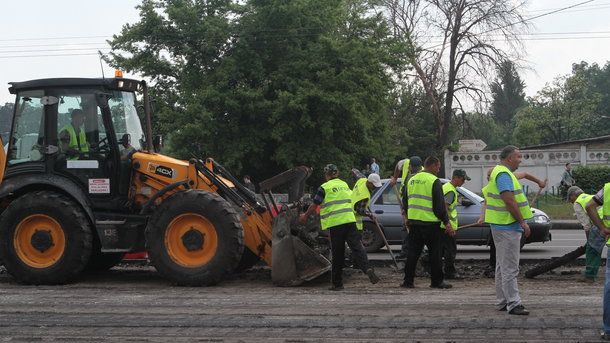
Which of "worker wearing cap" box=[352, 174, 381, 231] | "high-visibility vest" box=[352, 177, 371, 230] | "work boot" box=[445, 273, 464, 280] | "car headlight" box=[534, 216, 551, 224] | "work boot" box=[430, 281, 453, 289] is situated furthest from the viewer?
"car headlight" box=[534, 216, 551, 224]

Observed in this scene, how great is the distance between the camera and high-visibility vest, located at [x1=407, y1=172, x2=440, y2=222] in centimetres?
1062

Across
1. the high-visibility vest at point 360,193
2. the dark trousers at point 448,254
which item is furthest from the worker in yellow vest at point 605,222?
the high-visibility vest at point 360,193

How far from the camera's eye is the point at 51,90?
37.8ft

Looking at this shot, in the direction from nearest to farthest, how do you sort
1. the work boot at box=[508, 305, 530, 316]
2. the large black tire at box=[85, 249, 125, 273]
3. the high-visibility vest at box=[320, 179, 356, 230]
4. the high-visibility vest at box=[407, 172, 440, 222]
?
the work boot at box=[508, 305, 530, 316]
the high-visibility vest at box=[407, 172, 440, 222]
the high-visibility vest at box=[320, 179, 356, 230]
the large black tire at box=[85, 249, 125, 273]

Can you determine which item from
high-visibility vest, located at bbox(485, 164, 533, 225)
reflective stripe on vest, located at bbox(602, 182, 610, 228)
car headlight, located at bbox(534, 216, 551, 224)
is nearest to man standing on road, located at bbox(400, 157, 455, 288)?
high-visibility vest, located at bbox(485, 164, 533, 225)

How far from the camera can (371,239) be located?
15953 mm

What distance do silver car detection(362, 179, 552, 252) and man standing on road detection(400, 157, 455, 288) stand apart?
4412 mm

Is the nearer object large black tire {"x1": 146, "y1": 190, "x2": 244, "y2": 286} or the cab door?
large black tire {"x1": 146, "y1": 190, "x2": 244, "y2": 286}

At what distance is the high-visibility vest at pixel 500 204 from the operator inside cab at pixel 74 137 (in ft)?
19.1

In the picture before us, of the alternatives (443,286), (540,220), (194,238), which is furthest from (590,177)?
(194,238)

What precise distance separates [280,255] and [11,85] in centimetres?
468

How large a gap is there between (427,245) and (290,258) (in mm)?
1864

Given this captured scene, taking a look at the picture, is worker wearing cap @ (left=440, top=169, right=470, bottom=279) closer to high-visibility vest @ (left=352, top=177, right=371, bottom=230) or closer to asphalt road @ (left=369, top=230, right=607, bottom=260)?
high-visibility vest @ (left=352, top=177, right=371, bottom=230)

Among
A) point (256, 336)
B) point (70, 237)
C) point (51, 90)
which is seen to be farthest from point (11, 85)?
point (256, 336)
